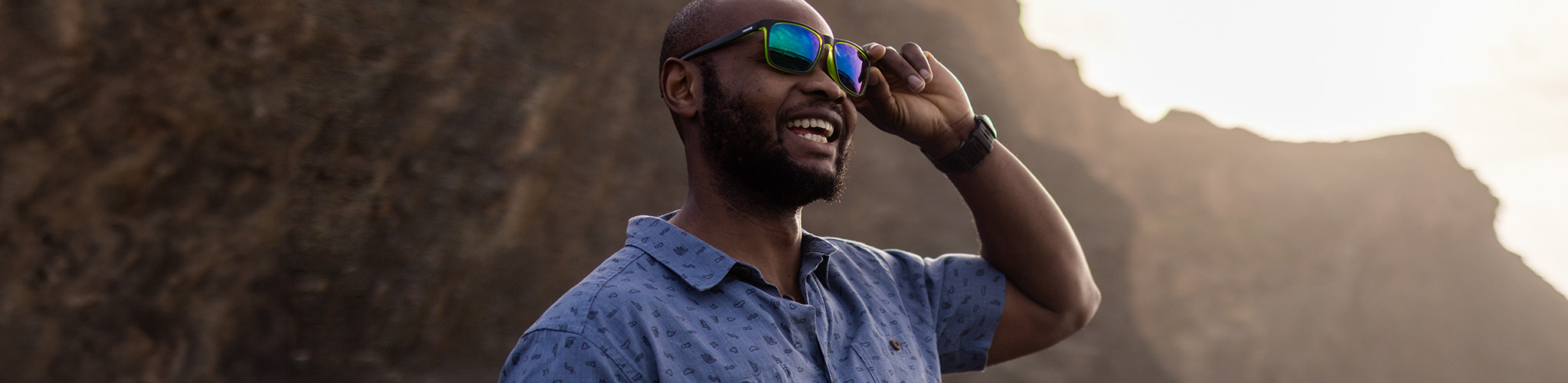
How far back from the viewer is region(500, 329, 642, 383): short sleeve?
4.97 feet

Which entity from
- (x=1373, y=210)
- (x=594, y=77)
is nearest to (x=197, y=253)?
(x=594, y=77)

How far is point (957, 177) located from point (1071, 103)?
19369mm

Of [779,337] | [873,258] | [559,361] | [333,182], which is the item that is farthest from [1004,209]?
[333,182]

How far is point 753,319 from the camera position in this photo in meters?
1.75

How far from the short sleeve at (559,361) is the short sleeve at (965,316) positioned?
1.00 metres

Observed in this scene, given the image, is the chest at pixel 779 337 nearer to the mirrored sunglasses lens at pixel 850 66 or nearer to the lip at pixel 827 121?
the lip at pixel 827 121

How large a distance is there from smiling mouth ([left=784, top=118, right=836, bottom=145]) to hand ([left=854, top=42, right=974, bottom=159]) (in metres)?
0.15

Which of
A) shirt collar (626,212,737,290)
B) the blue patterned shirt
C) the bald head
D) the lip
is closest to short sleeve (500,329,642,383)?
the blue patterned shirt

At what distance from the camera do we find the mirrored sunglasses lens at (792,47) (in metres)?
1.98

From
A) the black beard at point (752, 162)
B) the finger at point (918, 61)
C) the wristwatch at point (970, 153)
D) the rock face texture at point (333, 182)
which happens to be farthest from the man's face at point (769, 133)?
the rock face texture at point (333, 182)

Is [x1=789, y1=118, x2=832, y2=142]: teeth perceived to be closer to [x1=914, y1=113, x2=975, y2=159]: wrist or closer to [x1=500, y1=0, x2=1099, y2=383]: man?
[x1=500, y1=0, x2=1099, y2=383]: man

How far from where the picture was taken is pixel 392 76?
8391mm

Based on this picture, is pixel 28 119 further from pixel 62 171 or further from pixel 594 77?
pixel 594 77

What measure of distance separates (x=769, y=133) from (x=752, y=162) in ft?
0.24
